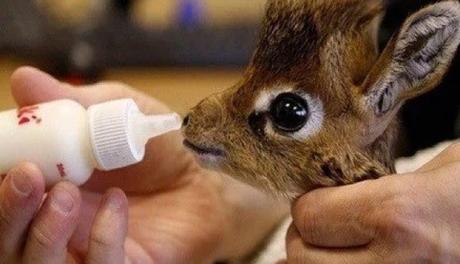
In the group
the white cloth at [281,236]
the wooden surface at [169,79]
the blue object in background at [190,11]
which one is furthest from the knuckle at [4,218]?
the blue object in background at [190,11]

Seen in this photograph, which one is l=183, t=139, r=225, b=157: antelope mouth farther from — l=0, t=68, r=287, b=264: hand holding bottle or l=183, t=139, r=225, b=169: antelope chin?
l=0, t=68, r=287, b=264: hand holding bottle

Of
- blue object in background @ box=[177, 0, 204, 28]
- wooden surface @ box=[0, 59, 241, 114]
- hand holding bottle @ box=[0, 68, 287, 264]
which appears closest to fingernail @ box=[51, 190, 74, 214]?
hand holding bottle @ box=[0, 68, 287, 264]

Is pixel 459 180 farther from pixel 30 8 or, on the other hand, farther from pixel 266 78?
pixel 30 8

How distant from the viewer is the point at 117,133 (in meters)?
0.76

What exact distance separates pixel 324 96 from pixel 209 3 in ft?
5.16

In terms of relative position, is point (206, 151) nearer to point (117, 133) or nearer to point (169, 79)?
point (117, 133)

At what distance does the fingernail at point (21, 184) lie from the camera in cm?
72

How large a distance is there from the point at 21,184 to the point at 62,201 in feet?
0.14

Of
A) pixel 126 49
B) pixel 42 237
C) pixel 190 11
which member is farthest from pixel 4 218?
pixel 190 11

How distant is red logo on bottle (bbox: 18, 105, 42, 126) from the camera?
765mm

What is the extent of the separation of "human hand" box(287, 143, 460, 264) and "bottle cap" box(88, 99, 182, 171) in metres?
0.15

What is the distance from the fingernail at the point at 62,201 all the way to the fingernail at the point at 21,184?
1.0 inches

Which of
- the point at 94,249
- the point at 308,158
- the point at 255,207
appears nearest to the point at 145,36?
the point at 255,207

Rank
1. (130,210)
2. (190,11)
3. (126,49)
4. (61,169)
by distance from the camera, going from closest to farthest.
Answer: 1. (61,169)
2. (130,210)
3. (126,49)
4. (190,11)
